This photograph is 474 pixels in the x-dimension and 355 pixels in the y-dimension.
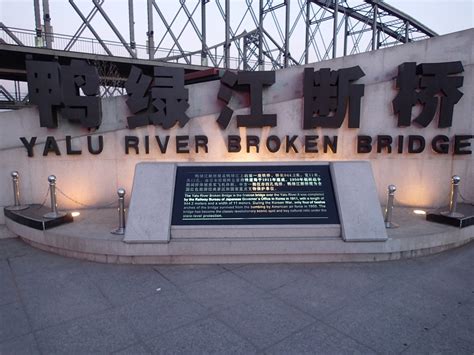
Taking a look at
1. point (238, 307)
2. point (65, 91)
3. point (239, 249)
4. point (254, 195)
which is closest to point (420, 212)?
point (254, 195)

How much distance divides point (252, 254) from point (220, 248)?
0.54 meters

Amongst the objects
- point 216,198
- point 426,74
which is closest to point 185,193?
point 216,198

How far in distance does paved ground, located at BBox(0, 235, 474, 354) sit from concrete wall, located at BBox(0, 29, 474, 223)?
2527 millimetres

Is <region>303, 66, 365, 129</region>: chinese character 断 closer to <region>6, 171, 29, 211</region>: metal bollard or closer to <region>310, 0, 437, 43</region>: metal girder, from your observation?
<region>6, 171, 29, 211</region>: metal bollard

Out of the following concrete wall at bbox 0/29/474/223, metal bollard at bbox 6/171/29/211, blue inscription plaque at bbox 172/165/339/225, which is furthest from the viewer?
concrete wall at bbox 0/29/474/223

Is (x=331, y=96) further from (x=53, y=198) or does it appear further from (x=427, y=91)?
(x=53, y=198)

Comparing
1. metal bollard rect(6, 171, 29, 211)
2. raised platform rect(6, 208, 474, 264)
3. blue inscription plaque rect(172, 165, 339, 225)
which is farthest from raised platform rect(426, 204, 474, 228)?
metal bollard rect(6, 171, 29, 211)

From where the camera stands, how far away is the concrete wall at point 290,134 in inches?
287

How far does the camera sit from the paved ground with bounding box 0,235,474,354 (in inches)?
126

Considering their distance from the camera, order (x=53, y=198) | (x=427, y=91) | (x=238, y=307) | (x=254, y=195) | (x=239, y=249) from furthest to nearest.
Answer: (x=427, y=91) → (x=53, y=198) → (x=254, y=195) → (x=239, y=249) → (x=238, y=307)

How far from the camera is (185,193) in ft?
18.3

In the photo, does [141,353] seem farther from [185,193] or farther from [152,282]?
[185,193]

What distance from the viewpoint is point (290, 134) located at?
7551 millimetres

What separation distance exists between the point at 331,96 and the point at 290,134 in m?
1.27
